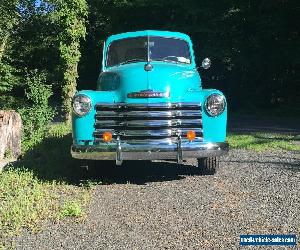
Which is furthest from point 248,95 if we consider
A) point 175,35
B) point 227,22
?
point 175,35

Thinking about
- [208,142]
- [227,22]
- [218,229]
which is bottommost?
[218,229]

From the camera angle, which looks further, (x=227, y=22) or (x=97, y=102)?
(x=227, y=22)

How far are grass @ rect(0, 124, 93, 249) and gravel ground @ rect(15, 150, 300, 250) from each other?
19 cm

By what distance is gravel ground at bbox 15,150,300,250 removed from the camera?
4512mm

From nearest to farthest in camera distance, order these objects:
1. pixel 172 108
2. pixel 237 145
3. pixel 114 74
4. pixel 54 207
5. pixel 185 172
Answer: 1. pixel 54 207
2. pixel 172 108
3. pixel 114 74
4. pixel 185 172
5. pixel 237 145

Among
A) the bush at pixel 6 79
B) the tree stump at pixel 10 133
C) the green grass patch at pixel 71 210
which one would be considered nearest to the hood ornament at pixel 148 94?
the green grass patch at pixel 71 210

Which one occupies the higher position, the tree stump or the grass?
the tree stump

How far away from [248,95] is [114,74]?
17244mm

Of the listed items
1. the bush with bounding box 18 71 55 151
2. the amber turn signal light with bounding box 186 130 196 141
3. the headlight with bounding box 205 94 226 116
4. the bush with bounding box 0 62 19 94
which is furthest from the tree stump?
the bush with bounding box 0 62 19 94

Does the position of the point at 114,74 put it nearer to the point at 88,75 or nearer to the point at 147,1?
the point at 147,1

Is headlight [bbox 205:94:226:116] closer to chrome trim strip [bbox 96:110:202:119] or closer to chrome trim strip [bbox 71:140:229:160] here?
chrome trim strip [bbox 96:110:202:119]

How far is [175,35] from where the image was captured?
844cm

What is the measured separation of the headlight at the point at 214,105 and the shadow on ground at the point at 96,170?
135cm

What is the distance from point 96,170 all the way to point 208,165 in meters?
1.78
